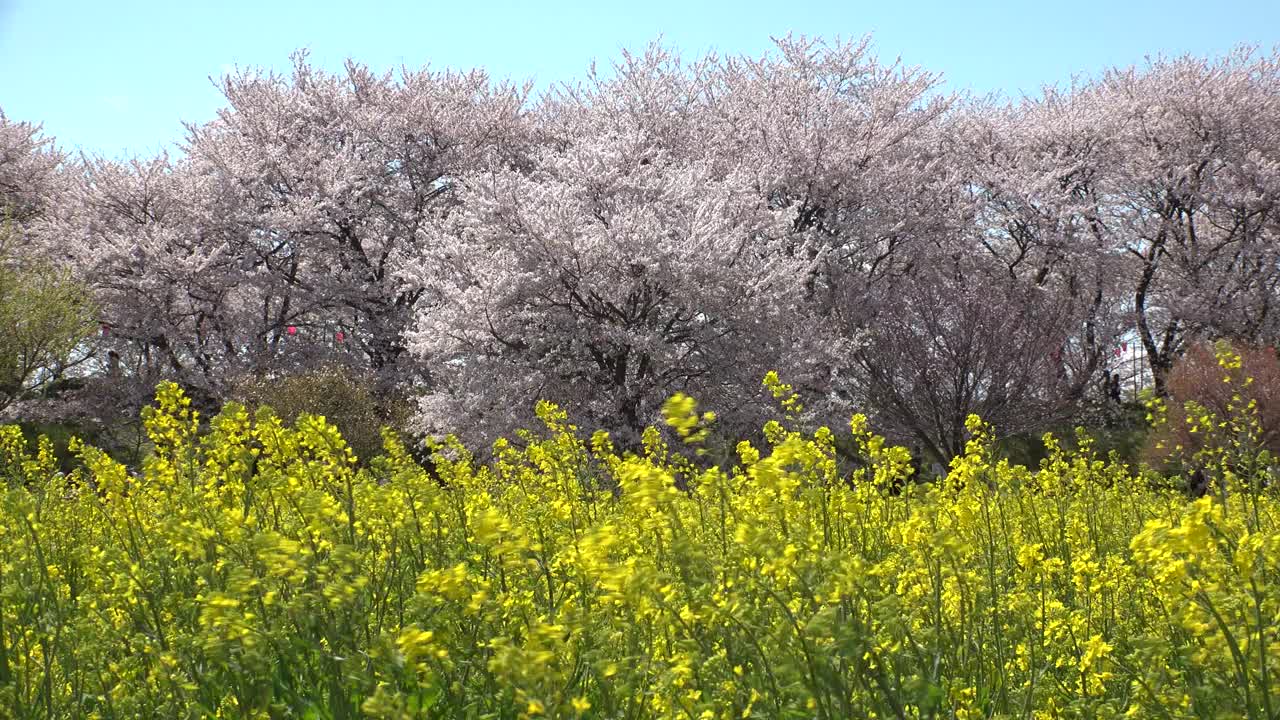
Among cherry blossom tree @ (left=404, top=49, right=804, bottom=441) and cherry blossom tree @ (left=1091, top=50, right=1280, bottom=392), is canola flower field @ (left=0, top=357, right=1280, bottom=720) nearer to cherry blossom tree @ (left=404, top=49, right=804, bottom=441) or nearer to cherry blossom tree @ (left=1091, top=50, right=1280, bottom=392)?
cherry blossom tree @ (left=404, top=49, right=804, bottom=441)

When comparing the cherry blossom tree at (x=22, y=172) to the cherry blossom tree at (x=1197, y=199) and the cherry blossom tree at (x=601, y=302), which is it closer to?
the cherry blossom tree at (x=601, y=302)

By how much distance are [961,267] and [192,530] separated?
26622 millimetres

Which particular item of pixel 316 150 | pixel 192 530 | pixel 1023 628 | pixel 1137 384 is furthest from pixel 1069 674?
pixel 1137 384

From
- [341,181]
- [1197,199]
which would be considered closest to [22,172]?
[341,181]

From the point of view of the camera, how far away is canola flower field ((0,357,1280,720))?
279cm

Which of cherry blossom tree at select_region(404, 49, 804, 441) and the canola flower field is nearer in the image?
the canola flower field

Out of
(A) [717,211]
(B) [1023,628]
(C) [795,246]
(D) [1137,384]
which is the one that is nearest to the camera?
(B) [1023,628]

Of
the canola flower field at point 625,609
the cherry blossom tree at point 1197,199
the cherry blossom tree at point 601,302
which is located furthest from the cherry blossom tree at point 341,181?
the canola flower field at point 625,609

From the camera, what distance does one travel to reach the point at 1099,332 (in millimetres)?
29297

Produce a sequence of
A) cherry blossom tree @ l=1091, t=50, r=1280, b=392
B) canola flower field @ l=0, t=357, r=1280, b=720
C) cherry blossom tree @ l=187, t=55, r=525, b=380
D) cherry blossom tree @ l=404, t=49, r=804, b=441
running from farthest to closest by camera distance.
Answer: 1. cherry blossom tree @ l=1091, t=50, r=1280, b=392
2. cherry blossom tree @ l=187, t=55, r=525, b=380
3. cherry blossom tree @ l=404, t=49, r=804, b=441
4. canola flower field @ l=0, t=357, r=1280, b=720

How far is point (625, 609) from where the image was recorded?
3.76m

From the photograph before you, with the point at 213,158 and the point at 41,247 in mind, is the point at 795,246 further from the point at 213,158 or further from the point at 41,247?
the point at 41,247

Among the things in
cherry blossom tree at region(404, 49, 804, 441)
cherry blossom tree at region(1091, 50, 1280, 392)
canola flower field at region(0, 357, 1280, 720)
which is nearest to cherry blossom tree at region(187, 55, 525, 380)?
cherry blossom tree at region(404, 49, 804, 441)

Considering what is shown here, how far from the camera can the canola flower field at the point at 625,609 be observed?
279cm
